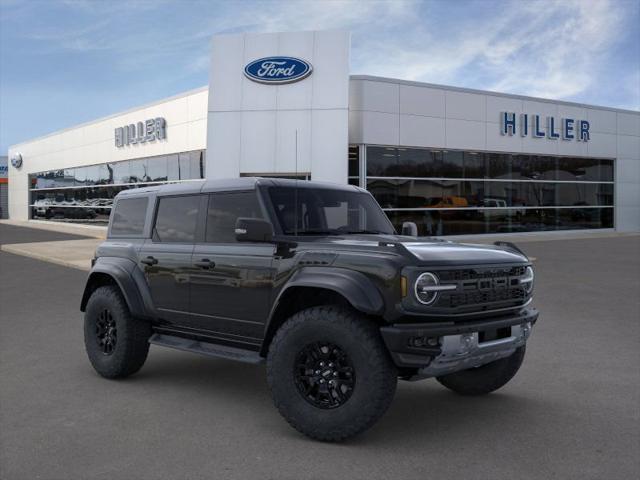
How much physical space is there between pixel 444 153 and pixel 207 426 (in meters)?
22.9

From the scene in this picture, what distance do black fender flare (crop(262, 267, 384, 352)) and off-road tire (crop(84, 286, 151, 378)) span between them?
6.10 feet

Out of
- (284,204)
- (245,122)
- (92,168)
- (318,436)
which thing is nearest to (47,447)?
(318,436)

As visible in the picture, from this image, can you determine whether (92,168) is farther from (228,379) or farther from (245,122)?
(228,379)

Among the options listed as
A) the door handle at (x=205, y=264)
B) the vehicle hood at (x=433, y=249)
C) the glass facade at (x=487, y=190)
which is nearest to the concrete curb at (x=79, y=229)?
the glass facade at (x=487, y=190)

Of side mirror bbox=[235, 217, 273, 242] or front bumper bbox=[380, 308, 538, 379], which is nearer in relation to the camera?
front bumper bbox=[380, 308, 538, 379]

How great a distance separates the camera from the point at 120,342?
19.1 feet

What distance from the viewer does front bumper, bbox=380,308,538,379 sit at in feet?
13.4

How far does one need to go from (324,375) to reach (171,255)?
197 centimetres

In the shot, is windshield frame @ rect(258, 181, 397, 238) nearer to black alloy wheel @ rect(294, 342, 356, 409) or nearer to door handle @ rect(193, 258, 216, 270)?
door handle @ rect(193, 258, 216, 270)

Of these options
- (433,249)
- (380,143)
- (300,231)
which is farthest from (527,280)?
(380,143)

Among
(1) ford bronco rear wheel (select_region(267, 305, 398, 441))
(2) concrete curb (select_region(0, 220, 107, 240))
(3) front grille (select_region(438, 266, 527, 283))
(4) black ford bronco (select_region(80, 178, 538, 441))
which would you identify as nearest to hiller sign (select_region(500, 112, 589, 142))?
(2) concrete curb (select_region(0, 220, 107, 240))

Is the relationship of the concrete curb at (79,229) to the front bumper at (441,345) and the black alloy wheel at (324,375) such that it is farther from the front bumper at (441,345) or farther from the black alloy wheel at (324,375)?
the front bumper at (441,345)

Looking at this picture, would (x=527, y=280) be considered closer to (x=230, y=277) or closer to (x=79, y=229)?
(x=230, y=277)

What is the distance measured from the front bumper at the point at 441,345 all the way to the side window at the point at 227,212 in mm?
1658
